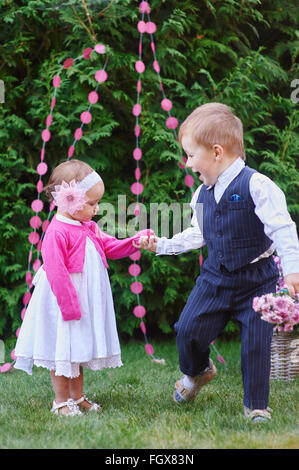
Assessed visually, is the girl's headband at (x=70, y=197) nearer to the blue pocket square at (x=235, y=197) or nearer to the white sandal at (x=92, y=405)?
the blue pocket square at (x=235, y=197)

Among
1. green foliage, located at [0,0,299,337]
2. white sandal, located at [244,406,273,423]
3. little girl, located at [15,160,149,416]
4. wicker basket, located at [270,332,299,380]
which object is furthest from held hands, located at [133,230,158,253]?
green foliage, located at [0,0,299,337]

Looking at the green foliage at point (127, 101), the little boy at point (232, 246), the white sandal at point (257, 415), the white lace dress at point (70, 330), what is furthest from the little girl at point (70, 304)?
the green foliage at point (127, 101)

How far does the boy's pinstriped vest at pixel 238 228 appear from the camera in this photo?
2.35 metres

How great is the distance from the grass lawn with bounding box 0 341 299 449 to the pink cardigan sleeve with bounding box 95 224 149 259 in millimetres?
722

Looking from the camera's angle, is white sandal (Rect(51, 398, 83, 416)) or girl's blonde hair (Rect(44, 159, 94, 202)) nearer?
white sandal (Rect(51, 398, 83, 416))

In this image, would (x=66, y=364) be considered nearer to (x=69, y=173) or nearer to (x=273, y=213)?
(x=69, y=173)

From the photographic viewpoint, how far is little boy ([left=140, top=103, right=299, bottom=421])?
7.69 feet

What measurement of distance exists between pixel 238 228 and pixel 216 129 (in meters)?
0.44

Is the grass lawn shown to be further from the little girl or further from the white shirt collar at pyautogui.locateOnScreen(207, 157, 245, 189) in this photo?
the white shirt collar at pyautogui.locateOnScreen(207, 157, 245, 189)

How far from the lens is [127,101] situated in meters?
4.12

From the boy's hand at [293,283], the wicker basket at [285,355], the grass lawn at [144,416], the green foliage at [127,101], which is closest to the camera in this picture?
the grass lawn at [144,416]

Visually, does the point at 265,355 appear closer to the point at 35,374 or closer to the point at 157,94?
the point at 35,374
